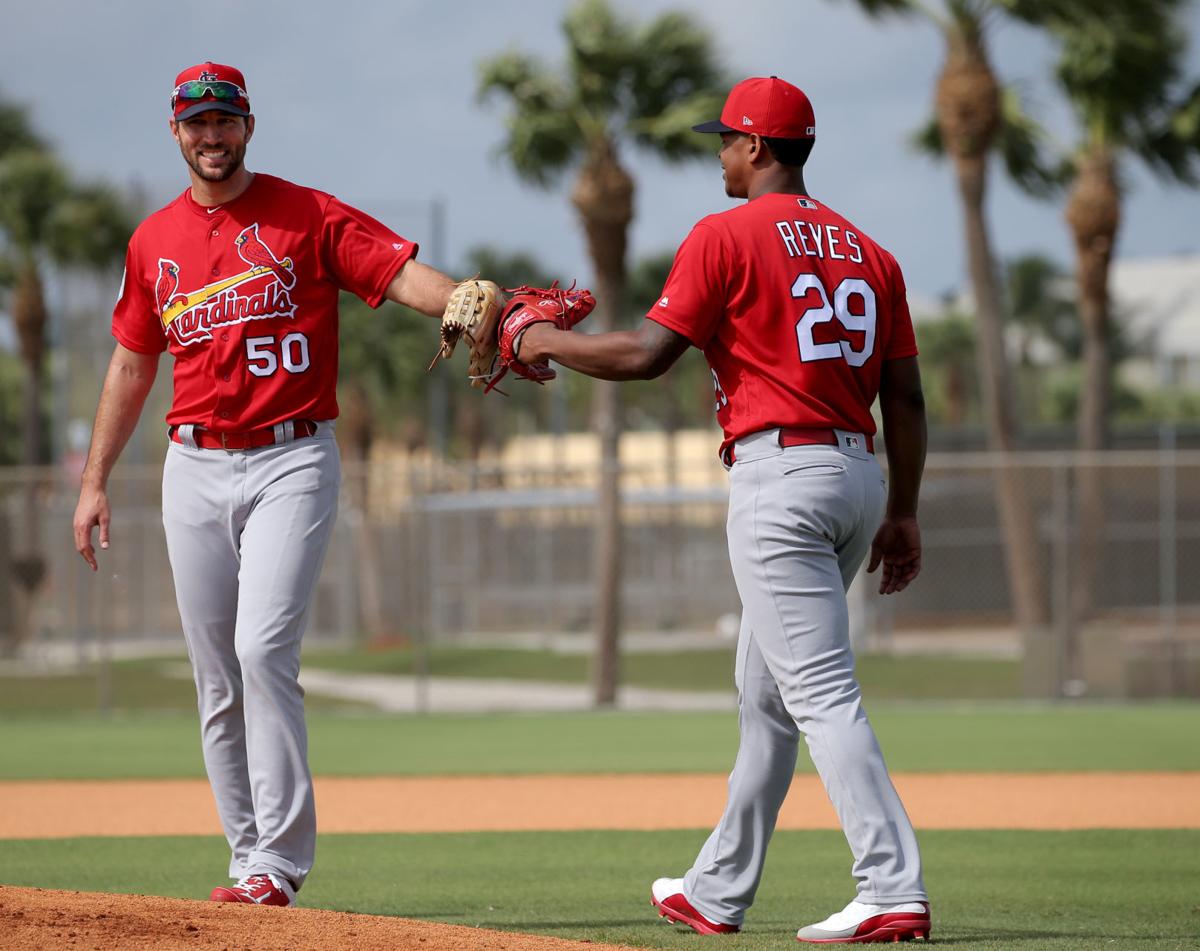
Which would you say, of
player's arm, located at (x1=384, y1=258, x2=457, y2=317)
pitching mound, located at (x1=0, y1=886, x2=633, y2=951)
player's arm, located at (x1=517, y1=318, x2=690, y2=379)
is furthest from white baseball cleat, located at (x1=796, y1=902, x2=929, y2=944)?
player's arm, located at (x1=384, y1=258, x2=457, y2=317)

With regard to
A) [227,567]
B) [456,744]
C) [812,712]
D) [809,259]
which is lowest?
[456,744]

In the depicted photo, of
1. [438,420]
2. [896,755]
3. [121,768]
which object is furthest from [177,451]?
[438,420]

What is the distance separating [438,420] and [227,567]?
27.8 metres

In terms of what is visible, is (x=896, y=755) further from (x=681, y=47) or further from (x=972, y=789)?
(x=681, y=47)

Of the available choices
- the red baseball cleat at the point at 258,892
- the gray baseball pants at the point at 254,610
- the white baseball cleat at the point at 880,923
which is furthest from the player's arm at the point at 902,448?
the red baseball cleat at the point at 258,892

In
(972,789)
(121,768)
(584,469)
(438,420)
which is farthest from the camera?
(438,420)

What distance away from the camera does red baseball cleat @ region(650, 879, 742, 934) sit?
4957mm

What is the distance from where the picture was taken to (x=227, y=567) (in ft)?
17.4

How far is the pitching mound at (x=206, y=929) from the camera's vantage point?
4031 mm

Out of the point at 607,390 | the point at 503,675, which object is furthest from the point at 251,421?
the point at 503,675

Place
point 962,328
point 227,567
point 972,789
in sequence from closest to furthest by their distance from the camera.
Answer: point 227,567 → point 972,789 → point 962,328

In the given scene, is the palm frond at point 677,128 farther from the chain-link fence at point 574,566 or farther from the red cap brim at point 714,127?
the red cap brim at point 714,127

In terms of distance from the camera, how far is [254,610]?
5.12 meters

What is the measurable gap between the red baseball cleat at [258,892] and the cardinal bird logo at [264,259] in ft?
5.76
